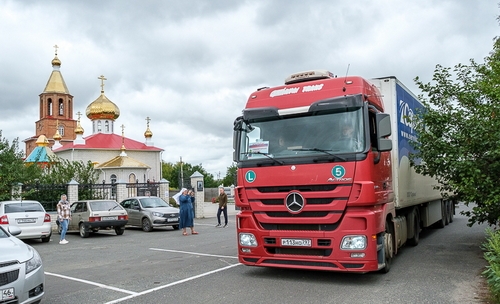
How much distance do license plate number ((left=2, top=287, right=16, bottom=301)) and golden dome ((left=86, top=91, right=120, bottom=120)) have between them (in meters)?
51.4

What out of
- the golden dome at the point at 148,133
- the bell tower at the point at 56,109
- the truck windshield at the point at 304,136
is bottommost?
the truck windshield at the point at 304,136

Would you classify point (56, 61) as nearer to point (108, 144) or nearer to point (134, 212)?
point (108, 144)

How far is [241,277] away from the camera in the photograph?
8.15m

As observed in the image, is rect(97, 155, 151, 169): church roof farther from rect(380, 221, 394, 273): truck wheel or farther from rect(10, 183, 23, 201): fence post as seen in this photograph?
rect(380, 221, 394, 273): truck wheel

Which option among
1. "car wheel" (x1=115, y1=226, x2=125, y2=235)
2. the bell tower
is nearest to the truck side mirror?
"car wheel" (x1=115, y1=226, x2=125, y2=235)

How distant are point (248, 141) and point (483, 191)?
4.59m

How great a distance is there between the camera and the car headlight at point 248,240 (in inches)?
304

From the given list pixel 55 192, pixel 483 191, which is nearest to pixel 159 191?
pixel 55 192

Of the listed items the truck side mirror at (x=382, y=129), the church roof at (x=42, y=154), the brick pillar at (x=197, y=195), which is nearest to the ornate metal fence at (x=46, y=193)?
the brick pillar at (x=197, y=195)

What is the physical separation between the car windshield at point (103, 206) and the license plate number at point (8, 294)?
1273 centimetres

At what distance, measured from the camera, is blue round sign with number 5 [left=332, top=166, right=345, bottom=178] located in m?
7.02

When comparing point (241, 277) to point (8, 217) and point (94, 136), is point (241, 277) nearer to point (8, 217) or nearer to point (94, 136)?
point (8, 217)

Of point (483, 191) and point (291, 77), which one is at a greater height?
point (291, 77)

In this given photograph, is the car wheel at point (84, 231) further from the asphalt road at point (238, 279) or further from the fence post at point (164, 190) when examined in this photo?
the fence post at point (164, 190)
